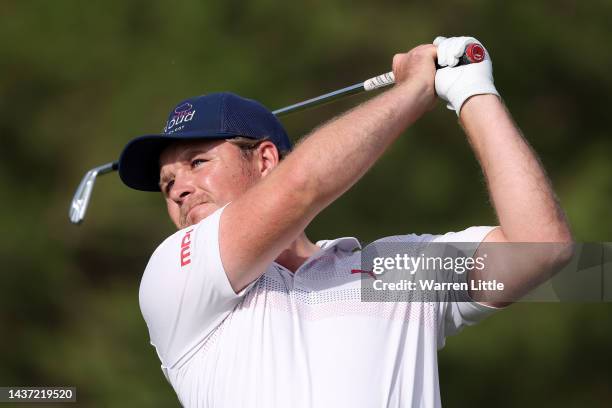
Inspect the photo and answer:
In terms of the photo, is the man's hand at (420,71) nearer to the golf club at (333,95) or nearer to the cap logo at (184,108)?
the golf club at (333,95)

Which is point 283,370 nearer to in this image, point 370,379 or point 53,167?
point 370,379

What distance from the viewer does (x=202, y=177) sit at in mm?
2160

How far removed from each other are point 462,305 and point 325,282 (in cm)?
23

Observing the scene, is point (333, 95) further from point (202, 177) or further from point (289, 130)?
point (289, 130)

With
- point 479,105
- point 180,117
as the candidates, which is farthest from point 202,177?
point 479,105

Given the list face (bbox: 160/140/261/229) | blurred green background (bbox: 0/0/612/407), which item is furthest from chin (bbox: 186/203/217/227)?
blurred green background (bbox: 0/0/612/407)

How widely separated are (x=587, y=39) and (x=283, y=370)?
7.95 ft

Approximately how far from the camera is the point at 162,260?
198 cm

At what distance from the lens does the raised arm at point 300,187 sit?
1.81m

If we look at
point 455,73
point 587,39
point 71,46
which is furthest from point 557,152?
point 455,73

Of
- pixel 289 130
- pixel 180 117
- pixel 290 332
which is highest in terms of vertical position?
pixel 289 130

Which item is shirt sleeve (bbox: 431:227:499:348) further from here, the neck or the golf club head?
the golf club head

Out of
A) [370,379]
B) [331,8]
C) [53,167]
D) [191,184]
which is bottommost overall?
[370,379]

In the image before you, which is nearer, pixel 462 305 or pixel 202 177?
pixel 462 305
